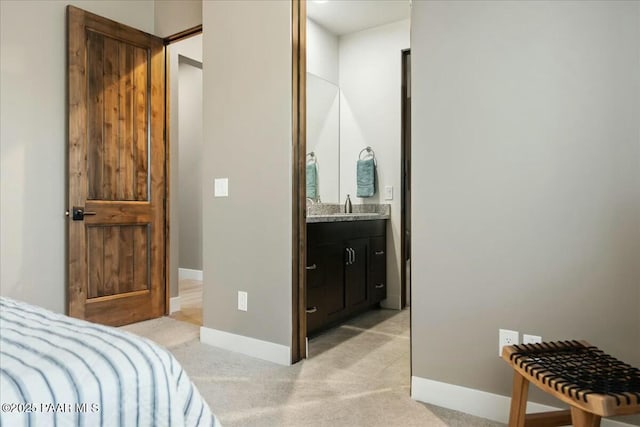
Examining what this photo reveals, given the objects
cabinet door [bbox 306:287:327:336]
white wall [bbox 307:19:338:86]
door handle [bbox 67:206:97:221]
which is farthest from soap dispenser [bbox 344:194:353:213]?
door handle [bbox 67:206:97:221]

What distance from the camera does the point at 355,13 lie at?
3.76 meters

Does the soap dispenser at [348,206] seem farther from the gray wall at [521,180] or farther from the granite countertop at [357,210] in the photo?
the gray wall at [521,180]

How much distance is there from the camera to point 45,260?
9.04 feet

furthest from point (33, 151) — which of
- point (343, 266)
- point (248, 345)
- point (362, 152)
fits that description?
point (362, 152)

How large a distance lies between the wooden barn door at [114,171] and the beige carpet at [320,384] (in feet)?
1.22

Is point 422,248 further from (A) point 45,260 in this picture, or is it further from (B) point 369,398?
(A) point 45,260

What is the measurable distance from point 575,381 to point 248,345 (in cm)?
186

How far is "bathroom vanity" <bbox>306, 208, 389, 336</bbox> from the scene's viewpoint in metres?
2.80

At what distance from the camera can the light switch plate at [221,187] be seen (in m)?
2.71

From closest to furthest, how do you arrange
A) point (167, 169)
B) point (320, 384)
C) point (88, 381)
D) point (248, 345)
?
1. point (88, 381)
2. point (320, 384)
3. point (248, 345)
4. point (167, 169)

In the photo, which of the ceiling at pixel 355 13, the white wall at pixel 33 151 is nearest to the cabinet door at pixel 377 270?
the ceiling at pixel 355 13

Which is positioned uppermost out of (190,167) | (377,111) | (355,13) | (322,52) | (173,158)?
(355,13)

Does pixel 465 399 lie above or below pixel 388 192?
below

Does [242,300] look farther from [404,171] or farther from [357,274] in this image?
[404,171]
